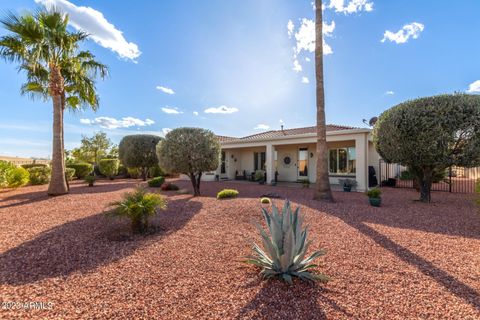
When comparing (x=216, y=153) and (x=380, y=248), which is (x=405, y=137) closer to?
(x=380, y=248)

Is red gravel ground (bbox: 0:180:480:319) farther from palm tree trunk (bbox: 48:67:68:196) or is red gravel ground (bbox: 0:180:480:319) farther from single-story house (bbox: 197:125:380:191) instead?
single-story house (bbox: 197:125:380:191)

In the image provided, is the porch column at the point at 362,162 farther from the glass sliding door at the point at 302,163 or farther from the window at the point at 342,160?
the glass sliding door at the point at 302,163

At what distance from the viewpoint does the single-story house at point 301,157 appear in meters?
12.2

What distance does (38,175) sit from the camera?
14789mm

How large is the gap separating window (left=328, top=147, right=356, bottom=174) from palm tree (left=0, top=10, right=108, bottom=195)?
572 inches

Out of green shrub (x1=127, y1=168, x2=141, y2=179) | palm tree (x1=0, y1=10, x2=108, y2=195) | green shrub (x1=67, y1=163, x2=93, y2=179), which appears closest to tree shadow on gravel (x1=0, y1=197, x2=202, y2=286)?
palm tree (x1=0, y1=10, x2=108, y2=195)

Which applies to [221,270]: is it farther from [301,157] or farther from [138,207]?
[301,157]

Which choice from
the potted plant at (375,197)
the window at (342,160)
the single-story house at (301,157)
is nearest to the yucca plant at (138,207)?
the potted plant at (375,197)

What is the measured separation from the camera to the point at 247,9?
32.0ft

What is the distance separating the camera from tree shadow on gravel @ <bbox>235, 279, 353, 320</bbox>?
2.46 m

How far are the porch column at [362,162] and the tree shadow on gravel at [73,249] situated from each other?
10.0 m

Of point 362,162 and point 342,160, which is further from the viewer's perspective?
point 342,160

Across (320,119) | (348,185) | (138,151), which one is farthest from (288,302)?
(138,151)

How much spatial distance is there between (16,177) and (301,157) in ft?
58.4
